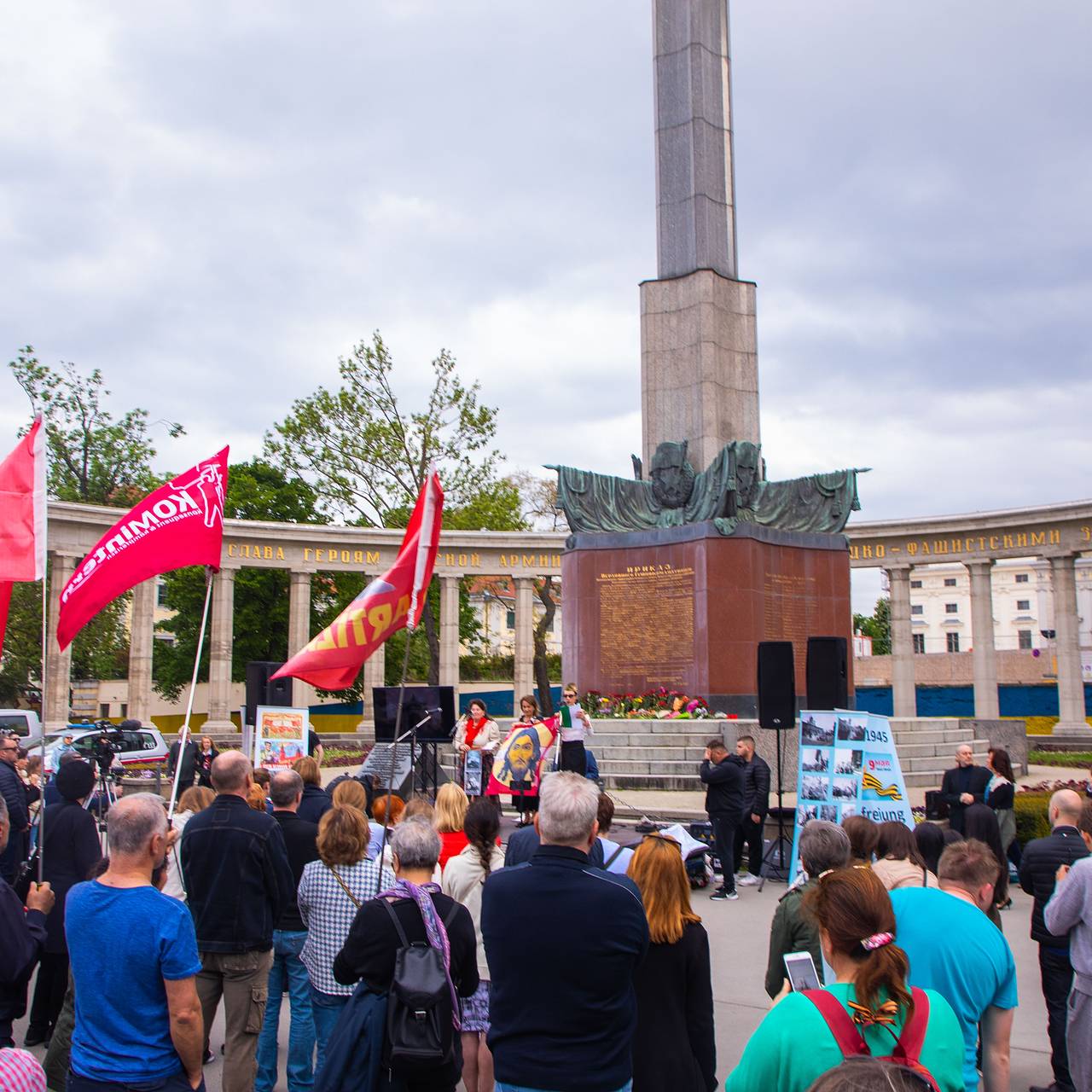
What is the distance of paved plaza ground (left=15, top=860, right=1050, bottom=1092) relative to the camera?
6.62 m

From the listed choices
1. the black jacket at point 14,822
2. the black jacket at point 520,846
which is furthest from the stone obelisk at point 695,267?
the black jacket at point 520,846

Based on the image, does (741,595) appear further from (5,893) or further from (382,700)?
(5,893)

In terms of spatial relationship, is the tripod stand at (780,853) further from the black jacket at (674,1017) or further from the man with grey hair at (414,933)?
the black jacket at (674,1017)

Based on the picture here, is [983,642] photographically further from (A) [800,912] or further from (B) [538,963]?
(B) [538,963]

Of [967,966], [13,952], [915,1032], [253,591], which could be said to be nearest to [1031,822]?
[967,966]

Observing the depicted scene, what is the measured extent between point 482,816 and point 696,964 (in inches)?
87.5

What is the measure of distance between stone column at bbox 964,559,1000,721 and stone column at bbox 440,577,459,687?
18.0m

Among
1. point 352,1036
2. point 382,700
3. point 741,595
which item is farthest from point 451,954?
point 741,595

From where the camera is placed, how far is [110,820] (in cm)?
438

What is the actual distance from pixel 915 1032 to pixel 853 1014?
0.19 m

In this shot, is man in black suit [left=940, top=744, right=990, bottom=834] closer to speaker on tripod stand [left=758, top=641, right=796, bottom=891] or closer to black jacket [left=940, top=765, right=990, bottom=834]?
black jacket [left=940, top=765, right=990, bottom=834]

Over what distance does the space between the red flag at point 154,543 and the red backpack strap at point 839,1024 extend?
6318mm

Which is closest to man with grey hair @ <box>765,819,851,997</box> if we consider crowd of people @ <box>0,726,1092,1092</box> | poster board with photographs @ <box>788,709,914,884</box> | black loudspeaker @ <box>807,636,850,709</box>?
crowd of people @ <box>0,726,1092,1092</box>

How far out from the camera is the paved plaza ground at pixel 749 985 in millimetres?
6625
